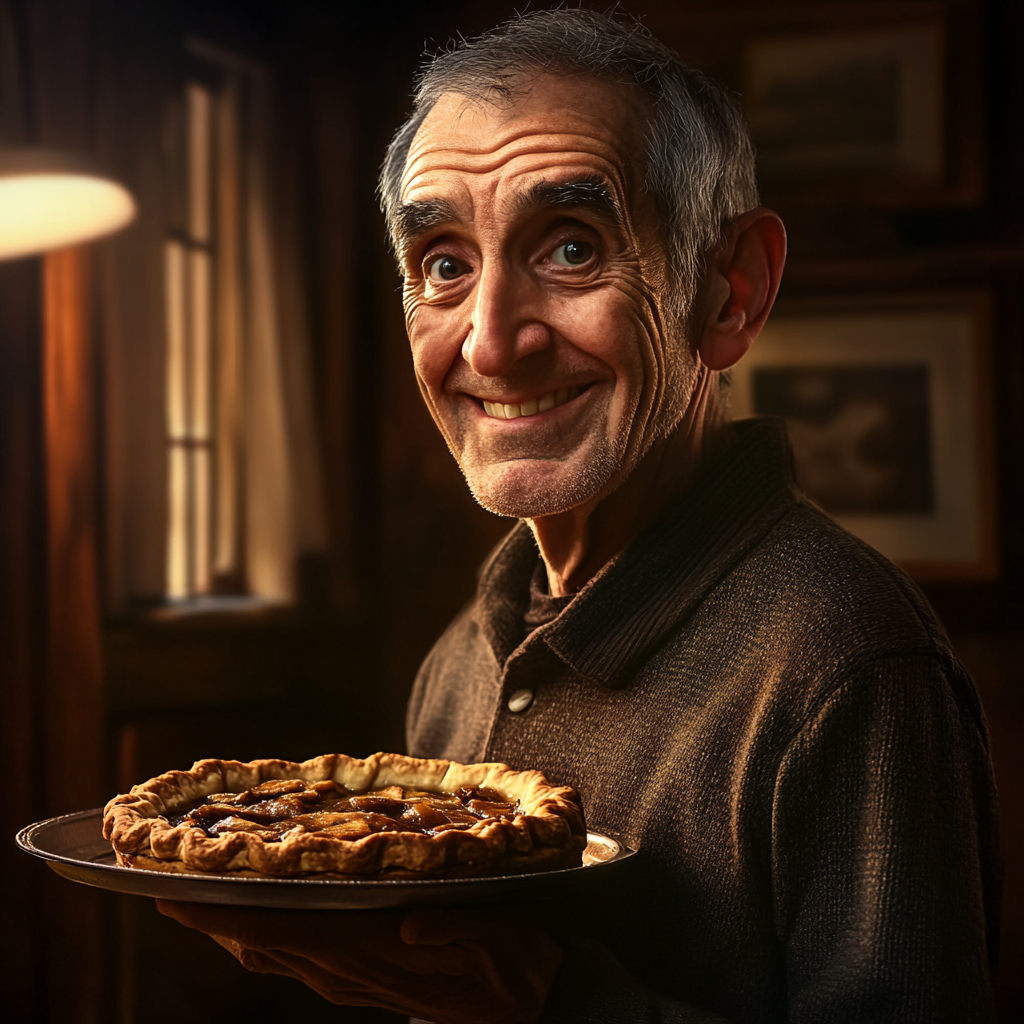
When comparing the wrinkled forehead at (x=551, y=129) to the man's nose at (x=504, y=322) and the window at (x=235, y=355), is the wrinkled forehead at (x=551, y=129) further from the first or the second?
the window at (x=235, y=355)

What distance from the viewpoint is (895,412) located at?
3615 mm

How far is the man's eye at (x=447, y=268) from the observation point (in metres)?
1.40

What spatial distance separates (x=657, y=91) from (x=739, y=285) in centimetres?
27

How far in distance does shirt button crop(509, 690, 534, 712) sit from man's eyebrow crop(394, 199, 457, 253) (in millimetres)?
600

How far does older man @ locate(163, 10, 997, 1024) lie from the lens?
1097 millimetres

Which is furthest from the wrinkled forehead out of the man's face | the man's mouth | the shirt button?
the shirt button

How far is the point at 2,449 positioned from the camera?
2871mm

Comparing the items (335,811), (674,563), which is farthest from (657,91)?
(335,811)

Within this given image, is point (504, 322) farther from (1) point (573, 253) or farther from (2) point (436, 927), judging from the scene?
(2) point (436, 927)

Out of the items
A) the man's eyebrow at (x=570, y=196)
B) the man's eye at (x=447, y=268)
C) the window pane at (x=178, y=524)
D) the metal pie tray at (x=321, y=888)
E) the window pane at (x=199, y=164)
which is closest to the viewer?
the metal pie tray at (x=321, y=888)

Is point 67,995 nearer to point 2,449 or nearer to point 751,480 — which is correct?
point 2,449

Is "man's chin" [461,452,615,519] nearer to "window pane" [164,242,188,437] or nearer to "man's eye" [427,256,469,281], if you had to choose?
"man's eye" [427,256,469,281]

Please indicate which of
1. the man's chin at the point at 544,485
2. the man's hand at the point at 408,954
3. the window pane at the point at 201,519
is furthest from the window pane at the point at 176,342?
the man's hand at the point at 408,954

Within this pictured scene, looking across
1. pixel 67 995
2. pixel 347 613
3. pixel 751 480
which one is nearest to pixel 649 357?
pixel 751 480
